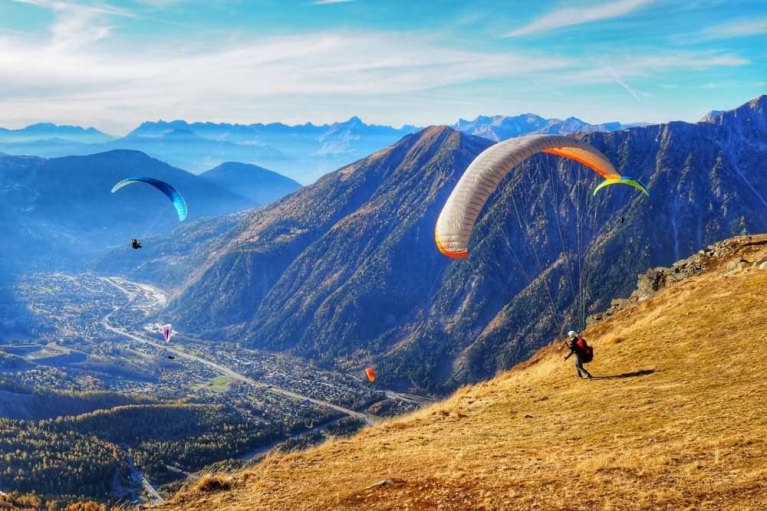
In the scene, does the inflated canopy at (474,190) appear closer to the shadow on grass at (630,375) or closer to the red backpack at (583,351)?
the red backpack at (583,351)

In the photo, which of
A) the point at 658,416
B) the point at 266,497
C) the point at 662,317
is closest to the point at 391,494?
the point at 266,497

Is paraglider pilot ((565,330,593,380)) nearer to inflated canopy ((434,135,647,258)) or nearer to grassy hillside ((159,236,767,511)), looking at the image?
grassy hillside ((159,236,767,511))

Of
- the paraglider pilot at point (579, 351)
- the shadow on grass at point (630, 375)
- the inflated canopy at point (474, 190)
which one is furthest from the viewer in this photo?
the inflated canopy at point (474, 190)

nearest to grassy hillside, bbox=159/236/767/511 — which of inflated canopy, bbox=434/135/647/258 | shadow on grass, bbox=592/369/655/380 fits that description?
shadow on grass, bbox=592/369/655/380

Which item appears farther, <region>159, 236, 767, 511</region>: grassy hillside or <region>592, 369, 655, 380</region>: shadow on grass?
<region>592, 369, 655, 380</region>: shadow on grass

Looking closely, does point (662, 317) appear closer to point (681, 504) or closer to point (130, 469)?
point (681, 504)

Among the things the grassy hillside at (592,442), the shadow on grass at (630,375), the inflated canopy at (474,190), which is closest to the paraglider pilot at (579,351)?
the grassy hillside at (592,442)

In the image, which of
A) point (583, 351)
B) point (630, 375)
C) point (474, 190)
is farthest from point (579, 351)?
→ point (474, 190)

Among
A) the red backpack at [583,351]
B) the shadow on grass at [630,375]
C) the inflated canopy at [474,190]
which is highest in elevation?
the inflated canopy at [474,190]

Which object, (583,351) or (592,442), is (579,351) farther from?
(592,442)
